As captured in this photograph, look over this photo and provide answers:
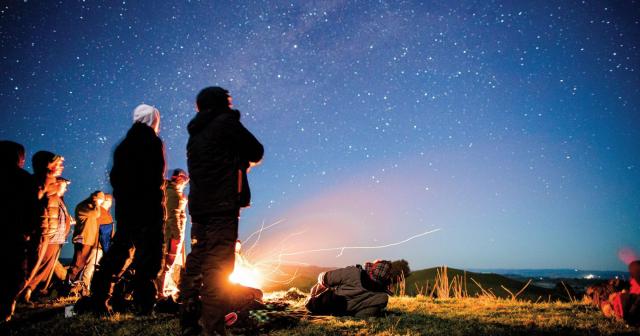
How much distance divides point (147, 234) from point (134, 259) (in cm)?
34

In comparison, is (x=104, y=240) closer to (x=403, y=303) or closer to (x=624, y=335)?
(x=403, y=303)

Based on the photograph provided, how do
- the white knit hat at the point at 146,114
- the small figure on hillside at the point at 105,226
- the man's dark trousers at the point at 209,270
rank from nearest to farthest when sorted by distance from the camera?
the man's dark trousers at the point at 209,270 < the white knit hat at the point at 146,114 < the small figure on hillside at the point at 105,226

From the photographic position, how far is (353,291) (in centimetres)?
537

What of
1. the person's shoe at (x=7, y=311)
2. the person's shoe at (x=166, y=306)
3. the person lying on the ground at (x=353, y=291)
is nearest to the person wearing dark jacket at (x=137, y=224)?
the person's shoe at (x=166, y=306)

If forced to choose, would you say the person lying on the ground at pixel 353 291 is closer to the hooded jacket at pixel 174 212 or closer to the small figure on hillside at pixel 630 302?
the small figure on hillside at pixel 630 302

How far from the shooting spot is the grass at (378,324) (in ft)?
12.4

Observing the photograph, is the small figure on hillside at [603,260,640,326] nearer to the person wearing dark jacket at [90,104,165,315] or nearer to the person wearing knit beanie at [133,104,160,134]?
the person wearing dark jacket at [90,104,165,315]

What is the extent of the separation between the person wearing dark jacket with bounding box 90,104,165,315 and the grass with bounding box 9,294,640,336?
0.33 meters

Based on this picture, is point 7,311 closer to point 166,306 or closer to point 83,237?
point 166,306

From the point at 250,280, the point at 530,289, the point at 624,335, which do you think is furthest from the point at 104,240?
the point at 530,289

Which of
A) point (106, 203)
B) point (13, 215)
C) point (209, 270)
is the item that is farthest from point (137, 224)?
point (106, 203)

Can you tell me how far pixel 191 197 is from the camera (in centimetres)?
345

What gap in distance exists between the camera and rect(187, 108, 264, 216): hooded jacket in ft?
10.9

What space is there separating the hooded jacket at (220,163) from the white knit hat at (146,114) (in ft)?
5.83
